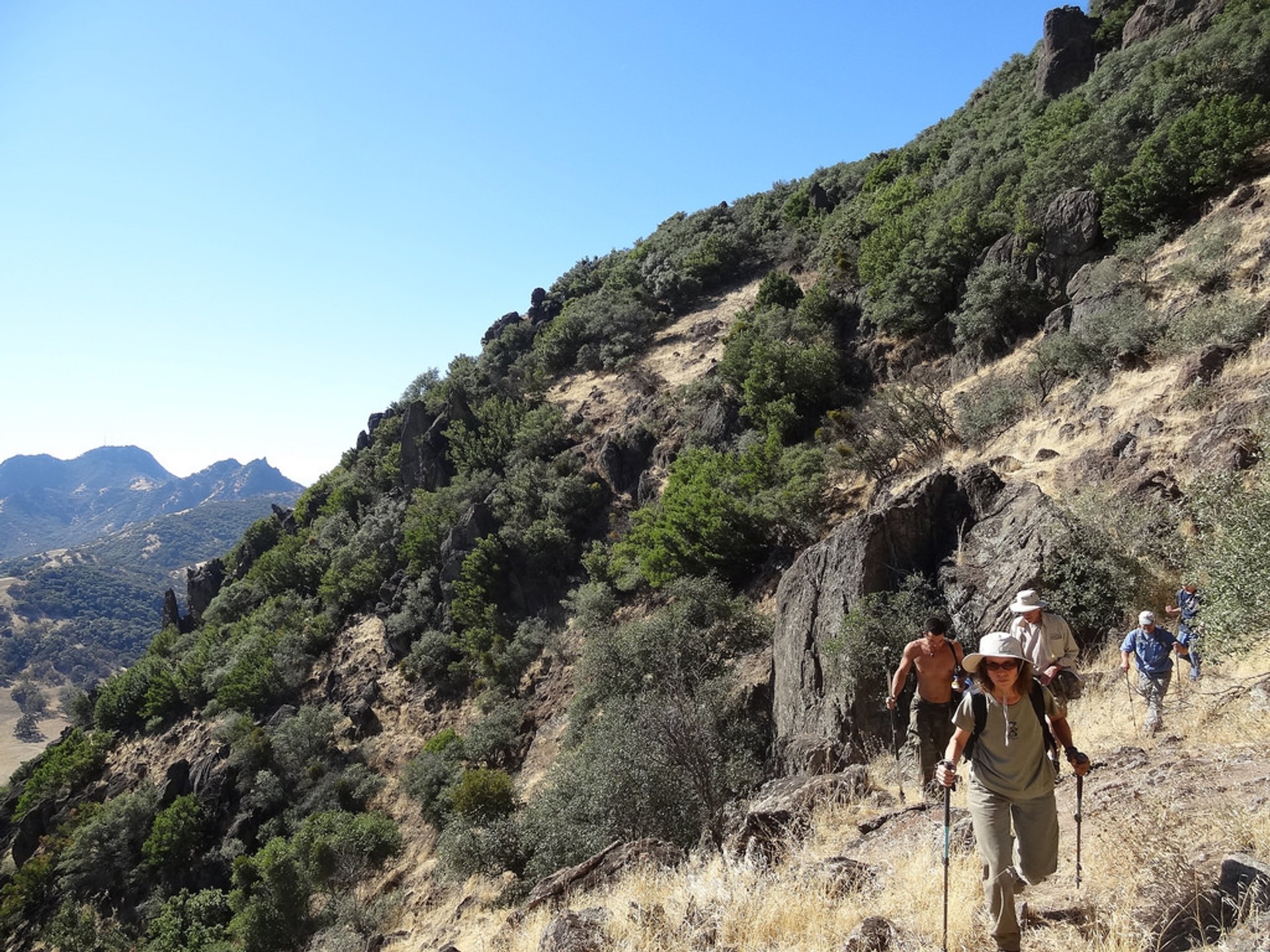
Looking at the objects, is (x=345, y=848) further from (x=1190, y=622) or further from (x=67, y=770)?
(x=67, y=770)

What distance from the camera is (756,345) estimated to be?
26.9 m

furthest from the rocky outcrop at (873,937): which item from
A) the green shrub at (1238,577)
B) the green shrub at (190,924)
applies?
the green shrub at (190,924)

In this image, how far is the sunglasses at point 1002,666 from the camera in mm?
4191

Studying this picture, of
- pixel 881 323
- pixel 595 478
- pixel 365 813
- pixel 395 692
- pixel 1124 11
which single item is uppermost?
pixel 1124 11

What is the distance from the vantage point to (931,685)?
6812 millimetres

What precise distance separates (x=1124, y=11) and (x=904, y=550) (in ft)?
109

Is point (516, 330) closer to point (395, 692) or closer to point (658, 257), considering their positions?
point (658, 257)

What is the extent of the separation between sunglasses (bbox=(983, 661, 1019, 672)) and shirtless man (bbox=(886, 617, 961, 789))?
8.15ft

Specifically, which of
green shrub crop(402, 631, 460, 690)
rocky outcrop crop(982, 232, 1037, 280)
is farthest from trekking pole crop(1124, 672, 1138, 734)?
green shrub crop(402, 631, 460, 690)

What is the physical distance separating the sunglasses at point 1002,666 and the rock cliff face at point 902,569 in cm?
717

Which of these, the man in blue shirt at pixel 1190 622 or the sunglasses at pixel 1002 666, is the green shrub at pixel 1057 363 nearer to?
the man in blue shirt at pixel 1190 622

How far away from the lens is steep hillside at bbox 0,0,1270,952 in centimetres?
662

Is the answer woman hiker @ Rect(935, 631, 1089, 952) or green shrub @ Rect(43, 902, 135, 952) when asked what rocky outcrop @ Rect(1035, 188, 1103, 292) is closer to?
woman hiker @ Rect(935, 631, 1089, 952)

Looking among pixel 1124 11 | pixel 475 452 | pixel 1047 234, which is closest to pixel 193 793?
pixel 475 452
